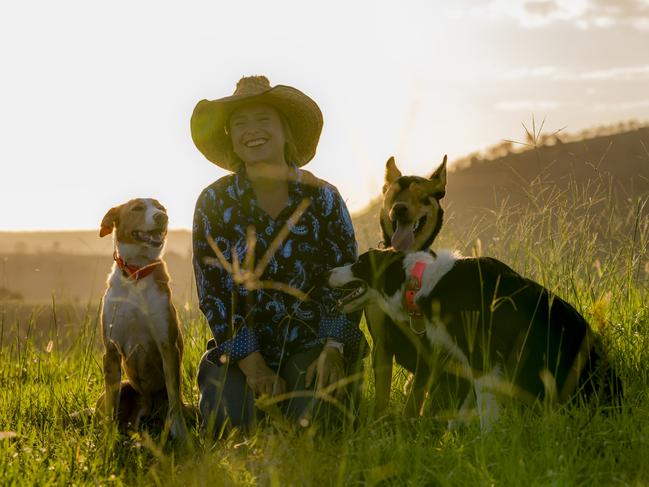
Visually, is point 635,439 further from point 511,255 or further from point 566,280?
point 511,255

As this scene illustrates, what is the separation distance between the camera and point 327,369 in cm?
446

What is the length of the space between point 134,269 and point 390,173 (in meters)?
1.84

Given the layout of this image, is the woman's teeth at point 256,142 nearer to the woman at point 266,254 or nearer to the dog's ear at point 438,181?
the woman at point 266,254

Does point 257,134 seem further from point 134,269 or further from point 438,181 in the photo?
point 134,269

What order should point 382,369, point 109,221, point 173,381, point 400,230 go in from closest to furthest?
point 382,369
point 400,230
point 173,381
point 109,221

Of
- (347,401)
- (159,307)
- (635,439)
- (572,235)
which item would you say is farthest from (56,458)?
(572,235)

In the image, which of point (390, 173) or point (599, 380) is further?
point (390, 173)

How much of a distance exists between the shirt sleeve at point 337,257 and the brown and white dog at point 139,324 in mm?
1064

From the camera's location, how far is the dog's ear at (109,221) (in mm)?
5223

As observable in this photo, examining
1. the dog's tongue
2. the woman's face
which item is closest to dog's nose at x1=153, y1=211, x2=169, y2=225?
the woman's face

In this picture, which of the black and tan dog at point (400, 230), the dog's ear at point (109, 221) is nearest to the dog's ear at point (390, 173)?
the black and tan dog at point (400, 230)

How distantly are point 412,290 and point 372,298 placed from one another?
10.2 inches

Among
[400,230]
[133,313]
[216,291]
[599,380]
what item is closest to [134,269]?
[133,313]

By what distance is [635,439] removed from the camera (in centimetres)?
348
